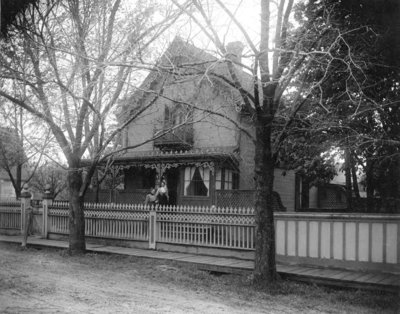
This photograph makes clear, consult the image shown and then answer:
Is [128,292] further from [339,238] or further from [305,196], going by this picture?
[305,196]

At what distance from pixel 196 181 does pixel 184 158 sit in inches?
72.0

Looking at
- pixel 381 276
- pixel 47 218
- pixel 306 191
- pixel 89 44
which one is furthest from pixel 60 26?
pixel 306 191

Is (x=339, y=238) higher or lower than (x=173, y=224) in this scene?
higher

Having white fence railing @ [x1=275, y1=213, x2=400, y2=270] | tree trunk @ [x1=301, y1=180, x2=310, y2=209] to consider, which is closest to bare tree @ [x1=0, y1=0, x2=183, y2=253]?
white fence railing @ [x1=275, y1=213, x2=400, y2=270]

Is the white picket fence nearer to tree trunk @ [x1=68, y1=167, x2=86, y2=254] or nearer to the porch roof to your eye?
tree trunk @ [x1=68, y1=167, x2=86, y2=254]

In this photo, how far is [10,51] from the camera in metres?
10.8

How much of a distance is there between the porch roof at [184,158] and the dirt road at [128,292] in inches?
320

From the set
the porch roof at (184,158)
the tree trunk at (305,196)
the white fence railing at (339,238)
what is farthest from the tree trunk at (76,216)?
the tree trunk at (305,196)

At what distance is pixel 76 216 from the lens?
12781mm

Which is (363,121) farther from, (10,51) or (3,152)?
(3,152)

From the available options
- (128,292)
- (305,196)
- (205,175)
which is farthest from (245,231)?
(305,196)

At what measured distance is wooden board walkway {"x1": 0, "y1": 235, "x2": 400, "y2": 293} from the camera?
8070mm

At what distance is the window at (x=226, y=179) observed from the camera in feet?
64.9

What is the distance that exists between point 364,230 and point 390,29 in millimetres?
4349
